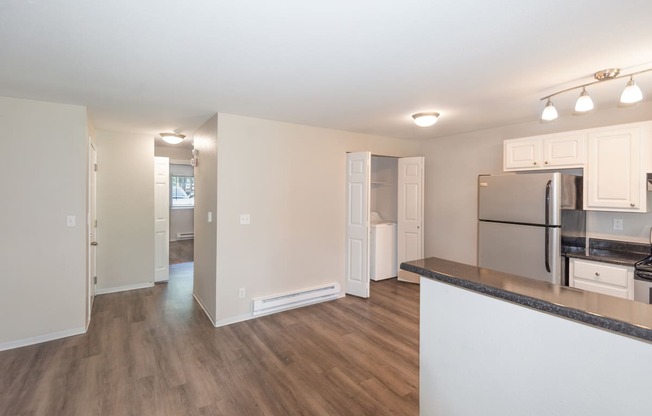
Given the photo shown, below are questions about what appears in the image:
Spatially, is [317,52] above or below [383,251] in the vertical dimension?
above

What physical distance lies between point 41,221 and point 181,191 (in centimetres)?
648

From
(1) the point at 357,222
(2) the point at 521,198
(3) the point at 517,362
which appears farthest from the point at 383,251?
(3) the point at 517,362

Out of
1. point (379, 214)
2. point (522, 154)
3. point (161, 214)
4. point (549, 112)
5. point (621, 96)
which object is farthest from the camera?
point (379, 214)

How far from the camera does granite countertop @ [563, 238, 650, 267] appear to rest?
281cm

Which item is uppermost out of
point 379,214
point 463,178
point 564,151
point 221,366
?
point 564,151

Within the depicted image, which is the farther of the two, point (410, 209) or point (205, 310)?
point (410, 209)

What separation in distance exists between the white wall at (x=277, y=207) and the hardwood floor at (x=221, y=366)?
49 cm

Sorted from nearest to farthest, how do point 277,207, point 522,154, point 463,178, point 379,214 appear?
point 522,154
point 277,207
point 463,178
point 379,214

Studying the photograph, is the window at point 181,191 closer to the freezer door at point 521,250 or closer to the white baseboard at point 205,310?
the white baseboard at point 205,310

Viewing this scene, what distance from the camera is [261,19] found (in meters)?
1.58

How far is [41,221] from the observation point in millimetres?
3004

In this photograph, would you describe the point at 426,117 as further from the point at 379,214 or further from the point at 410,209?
the point at 379,214

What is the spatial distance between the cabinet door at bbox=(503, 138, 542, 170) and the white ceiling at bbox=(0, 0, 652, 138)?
43 cm

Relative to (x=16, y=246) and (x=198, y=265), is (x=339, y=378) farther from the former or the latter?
(x=16, y=246)
